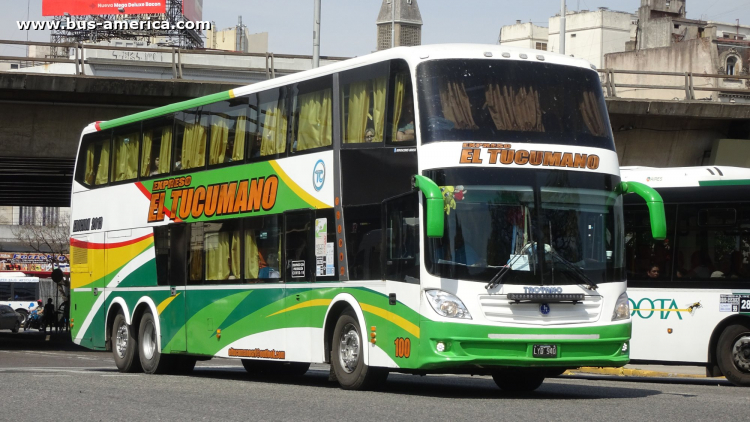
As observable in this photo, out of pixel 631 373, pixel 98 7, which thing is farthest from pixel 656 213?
pixel 98 7

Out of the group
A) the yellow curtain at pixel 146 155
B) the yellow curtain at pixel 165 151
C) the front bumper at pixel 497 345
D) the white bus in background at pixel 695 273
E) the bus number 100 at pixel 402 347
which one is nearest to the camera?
the front bumper at pixel 497 345

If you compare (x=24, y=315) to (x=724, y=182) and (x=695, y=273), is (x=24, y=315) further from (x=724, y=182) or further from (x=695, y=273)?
(x=724, y=182)

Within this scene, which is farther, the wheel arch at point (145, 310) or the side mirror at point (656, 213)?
the wheel arch at point (145, 310)

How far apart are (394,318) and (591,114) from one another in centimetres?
320

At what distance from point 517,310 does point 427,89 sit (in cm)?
257

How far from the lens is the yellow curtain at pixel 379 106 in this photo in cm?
1371

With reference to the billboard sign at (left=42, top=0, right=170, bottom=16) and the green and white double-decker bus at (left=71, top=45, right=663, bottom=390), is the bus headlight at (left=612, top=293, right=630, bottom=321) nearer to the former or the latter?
the green and white double-decker bus at (left=71, top=45, right=663, bottom=390)

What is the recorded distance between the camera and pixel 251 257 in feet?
53.5

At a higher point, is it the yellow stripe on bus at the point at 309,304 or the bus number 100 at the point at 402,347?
the yellow stripe on bus at the point at 309,304

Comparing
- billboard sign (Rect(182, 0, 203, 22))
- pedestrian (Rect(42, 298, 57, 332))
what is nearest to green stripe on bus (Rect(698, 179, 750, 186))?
pedestrian (Rect(42, 298, 57, 332))

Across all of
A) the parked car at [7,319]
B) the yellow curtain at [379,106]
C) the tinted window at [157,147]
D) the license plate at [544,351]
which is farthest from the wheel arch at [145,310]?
the parked car at [7,319]

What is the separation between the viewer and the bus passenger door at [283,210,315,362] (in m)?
15.0

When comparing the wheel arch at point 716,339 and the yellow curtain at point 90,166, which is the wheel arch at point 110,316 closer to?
the yellow curtain at point 90,166

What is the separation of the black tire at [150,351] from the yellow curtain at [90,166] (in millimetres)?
3083
